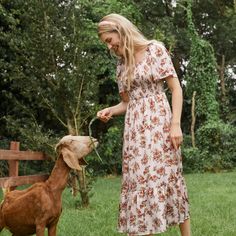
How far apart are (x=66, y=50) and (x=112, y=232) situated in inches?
148

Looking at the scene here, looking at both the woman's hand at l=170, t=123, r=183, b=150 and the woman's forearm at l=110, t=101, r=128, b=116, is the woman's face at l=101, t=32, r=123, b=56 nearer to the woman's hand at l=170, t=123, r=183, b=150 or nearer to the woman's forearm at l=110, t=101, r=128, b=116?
the woman's forearm at l=110, t=101, r=128, b=116

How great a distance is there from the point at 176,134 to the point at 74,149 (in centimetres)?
95

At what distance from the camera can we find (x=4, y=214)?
4371 millimetres

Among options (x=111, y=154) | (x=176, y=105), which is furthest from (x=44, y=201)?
(x=111, y=154)

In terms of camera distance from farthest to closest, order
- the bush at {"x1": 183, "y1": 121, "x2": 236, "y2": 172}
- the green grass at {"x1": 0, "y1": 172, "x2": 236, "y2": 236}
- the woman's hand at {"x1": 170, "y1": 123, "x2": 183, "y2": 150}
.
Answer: the bush at {"x1": 183, "y1": 121, "x2": 236, "y2": 172} < the green grass at {"x1": 0, "y1": 172, "x2": 236, "y2": 236} < the woman's hand at {"x1": 170, "y1": 123, "x2": 183, "y2": 150}

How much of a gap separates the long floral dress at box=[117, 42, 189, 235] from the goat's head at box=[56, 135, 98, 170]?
49 cm

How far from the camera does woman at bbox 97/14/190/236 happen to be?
3.87 m

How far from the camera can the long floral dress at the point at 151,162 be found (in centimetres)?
386

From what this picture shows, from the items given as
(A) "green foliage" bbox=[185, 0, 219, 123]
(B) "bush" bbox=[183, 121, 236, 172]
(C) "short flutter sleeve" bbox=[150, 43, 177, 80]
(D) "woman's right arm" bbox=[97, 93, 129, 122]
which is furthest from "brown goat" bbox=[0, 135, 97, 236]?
(A) "green foliage" bbox=[185, 0, 219, 123]

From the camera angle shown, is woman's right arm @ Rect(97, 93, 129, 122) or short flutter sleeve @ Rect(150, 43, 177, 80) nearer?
short flutter sleeve @ Rect(150, 43, 177, 80)

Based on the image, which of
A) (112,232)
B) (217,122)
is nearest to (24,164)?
(217,122)

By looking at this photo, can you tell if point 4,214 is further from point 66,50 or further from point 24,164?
point 24,164

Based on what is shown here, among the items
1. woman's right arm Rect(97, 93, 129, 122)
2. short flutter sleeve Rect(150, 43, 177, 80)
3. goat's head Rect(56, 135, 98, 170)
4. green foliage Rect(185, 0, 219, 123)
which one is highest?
green foliage Rect(185, 0, 219, 123)

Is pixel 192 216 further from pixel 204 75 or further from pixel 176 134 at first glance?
pixel 204 75
